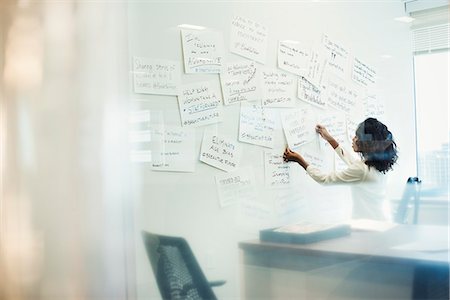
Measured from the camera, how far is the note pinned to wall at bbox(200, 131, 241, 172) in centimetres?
140

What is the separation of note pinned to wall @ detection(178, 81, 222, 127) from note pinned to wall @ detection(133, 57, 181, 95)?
40 millimetres

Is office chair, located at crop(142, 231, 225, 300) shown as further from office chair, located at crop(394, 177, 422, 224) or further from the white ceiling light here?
the white ceiling light

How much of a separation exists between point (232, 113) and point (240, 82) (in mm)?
107

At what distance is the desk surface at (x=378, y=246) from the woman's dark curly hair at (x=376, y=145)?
0.20 m

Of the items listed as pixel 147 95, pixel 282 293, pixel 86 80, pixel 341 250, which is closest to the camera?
pixel 86 80

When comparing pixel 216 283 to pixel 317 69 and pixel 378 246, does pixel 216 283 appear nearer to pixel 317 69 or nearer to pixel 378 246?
pixel 378 246

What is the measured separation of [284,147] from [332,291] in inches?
19.9

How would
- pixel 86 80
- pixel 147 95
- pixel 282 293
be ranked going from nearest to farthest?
pixel 86 80
pixel 147 95
pixel 282 293

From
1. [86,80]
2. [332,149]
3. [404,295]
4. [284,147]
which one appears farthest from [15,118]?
[404,295]

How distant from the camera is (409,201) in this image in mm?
1286

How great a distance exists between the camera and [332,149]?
1.49m

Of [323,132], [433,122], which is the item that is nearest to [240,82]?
[323,132]

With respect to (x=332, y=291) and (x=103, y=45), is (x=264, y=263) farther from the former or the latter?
(x=103, y=45)

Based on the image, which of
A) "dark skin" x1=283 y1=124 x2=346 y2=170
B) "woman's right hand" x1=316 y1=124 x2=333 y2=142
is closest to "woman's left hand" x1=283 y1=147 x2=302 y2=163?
"dark skin" x1=283 y1=124 x2=346 y2=170
